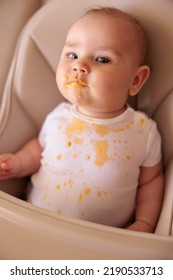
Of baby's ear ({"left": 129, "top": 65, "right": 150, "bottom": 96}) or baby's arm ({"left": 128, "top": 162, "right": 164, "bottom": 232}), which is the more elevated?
baby's ear ({"left": 129, "top": 65, "right": 150, "bottom": 96})

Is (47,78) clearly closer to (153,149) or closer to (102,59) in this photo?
(102,59)

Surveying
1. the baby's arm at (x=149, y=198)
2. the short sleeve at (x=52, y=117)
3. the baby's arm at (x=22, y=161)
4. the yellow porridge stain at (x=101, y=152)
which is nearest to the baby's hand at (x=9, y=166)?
the baby's arm at (x=22, y=161)

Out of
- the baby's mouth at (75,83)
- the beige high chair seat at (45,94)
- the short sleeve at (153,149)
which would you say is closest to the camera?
the beige high chair seat at (45,94)

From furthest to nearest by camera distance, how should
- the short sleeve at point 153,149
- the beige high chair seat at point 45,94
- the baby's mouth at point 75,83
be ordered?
the short sleeve at point 153,149
the baby's mouth at point 75,83
the beige high chair seat at point 45,94

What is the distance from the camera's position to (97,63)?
3.60 ft

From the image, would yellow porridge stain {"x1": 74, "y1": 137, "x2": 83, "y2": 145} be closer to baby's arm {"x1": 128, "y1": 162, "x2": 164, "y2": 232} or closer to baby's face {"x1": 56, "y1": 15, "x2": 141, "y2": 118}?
baby's face {"x1": 56, "y1": 15, "x2": 141, "y2": 118}

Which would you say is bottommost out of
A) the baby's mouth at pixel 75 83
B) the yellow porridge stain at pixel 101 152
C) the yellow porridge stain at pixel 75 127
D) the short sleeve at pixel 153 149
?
the short sleeve at pixel 153 149

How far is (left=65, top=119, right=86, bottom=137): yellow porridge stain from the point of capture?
46.3 inches

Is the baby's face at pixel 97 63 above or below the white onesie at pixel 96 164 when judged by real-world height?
above

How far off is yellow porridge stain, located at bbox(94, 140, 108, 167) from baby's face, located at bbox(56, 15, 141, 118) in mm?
98

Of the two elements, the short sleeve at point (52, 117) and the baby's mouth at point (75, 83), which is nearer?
the baby's mouth at point (75, 83)

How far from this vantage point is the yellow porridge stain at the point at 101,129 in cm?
116

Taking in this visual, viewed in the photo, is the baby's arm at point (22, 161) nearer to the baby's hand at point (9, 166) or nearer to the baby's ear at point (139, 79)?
the baby's hand at point (9, 166)

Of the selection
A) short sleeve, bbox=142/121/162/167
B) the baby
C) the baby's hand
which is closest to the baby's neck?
the baby
